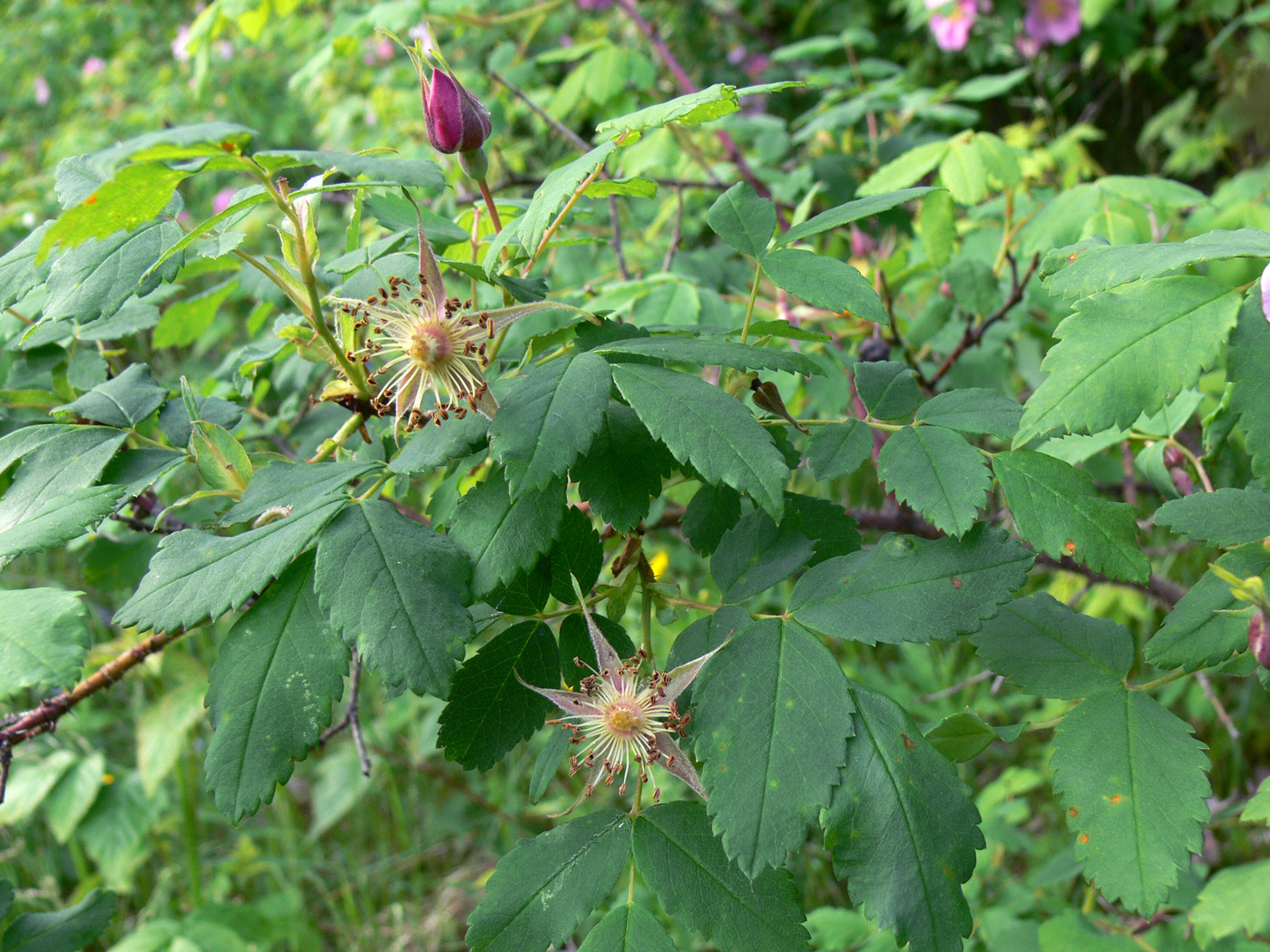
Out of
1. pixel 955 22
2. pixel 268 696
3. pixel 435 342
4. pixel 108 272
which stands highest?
pixel 108 272

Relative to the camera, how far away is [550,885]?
61 cm

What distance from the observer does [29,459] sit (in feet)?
2.40

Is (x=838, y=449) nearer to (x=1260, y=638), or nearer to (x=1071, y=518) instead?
(x=1071, y=518)

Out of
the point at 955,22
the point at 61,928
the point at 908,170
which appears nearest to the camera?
the point at 61,928

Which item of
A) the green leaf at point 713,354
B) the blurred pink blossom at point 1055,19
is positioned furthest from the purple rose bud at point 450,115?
the blurred pink blossom at point 1055,19

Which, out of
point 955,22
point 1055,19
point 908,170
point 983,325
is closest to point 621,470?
point 983,325

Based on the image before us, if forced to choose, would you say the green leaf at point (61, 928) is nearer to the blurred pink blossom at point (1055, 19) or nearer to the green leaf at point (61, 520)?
the green leaf at point (61, 520)

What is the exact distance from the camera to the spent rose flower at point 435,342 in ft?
2.08

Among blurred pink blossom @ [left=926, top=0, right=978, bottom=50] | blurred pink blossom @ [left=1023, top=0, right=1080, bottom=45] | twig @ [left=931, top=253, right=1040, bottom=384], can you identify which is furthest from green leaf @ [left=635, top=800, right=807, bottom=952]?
blurred pink blossom @ [left=1023, top=0, right=1080, bottom=45]

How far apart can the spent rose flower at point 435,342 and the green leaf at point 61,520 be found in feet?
0.64

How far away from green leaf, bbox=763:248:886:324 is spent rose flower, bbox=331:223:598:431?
17 cm

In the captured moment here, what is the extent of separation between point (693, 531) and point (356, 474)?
0.26m

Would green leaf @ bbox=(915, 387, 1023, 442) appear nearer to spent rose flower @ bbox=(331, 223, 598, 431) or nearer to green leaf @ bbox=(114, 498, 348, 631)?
spent rose flower @ bbox=(331, 223, 598, 431)

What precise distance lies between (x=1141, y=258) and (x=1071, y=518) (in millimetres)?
174
